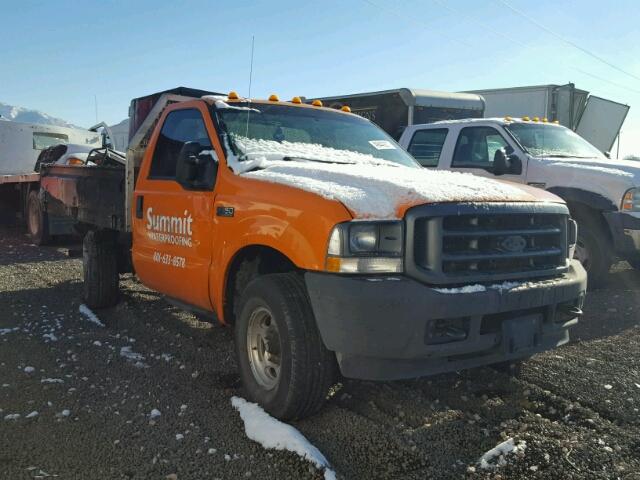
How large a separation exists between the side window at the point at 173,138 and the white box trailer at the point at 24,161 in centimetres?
682

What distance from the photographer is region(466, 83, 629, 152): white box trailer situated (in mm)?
12969

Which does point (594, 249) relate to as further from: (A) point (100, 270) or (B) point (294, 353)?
(A) point (100, 270)

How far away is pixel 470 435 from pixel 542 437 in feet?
1.29

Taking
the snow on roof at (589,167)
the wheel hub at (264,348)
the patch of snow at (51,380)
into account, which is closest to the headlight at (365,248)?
the wheel hub at (264,348)

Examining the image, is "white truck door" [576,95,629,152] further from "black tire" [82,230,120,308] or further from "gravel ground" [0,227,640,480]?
"black tire" [82,230,120,308]

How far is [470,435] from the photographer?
10.6 ft

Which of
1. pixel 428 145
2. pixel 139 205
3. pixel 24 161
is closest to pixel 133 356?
pixel 139 205

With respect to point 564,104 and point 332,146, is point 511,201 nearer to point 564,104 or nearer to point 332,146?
point 332,146

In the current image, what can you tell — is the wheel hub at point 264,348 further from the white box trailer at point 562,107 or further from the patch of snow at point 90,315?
the white box trailer at point 562,107

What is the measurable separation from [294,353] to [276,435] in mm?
463

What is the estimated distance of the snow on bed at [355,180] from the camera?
3.04 meters

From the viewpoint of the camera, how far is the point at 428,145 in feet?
28.3

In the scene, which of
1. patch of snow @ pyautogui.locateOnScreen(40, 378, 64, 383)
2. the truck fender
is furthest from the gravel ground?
the truck fender

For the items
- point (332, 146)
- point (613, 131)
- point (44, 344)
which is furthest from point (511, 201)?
point (613, 131)
